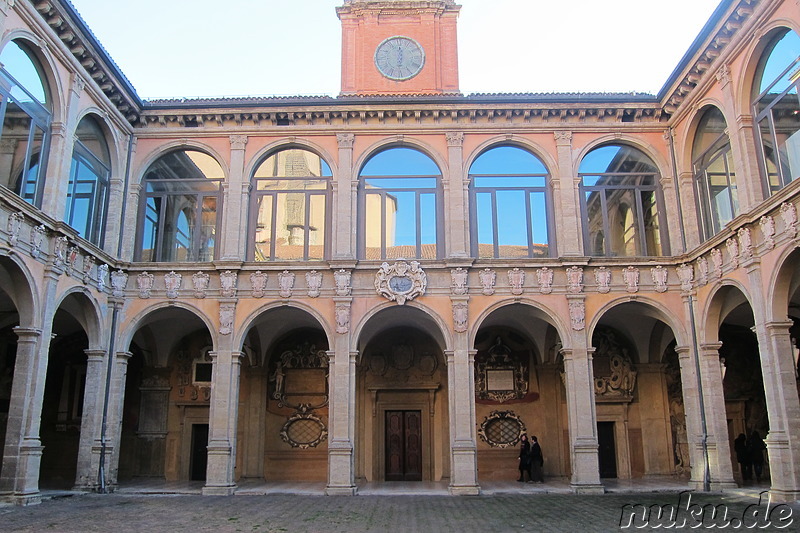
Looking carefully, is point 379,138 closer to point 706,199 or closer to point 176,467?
point 706,199

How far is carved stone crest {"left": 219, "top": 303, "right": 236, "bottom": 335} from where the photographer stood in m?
17.6

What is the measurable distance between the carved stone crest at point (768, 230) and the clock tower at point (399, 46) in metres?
13.9

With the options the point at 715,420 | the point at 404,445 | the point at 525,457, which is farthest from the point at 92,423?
the point at 715,420

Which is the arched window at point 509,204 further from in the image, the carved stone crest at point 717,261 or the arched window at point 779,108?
the arched window at point 779,108

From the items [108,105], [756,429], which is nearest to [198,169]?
[108,105]

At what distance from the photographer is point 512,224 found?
61.2 ft

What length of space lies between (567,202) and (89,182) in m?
12.3

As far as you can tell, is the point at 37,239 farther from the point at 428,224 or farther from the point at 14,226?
the point at 428,224

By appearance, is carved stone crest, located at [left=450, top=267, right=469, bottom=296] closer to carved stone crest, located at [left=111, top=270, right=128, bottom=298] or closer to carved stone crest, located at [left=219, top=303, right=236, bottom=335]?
carved stone crest, located at [left=219, top=303, right=236, bottom=335]

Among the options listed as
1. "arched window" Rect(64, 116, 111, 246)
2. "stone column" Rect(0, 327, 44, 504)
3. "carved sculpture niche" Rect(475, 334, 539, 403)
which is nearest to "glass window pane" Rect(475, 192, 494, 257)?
"carved sculpture niche" Rect(475, 334, 539, 403)

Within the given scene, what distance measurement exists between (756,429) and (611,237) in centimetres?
733

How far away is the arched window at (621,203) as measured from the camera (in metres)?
18.5

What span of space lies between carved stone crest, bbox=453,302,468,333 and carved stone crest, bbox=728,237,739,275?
623 cm

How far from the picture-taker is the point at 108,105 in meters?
17.6
